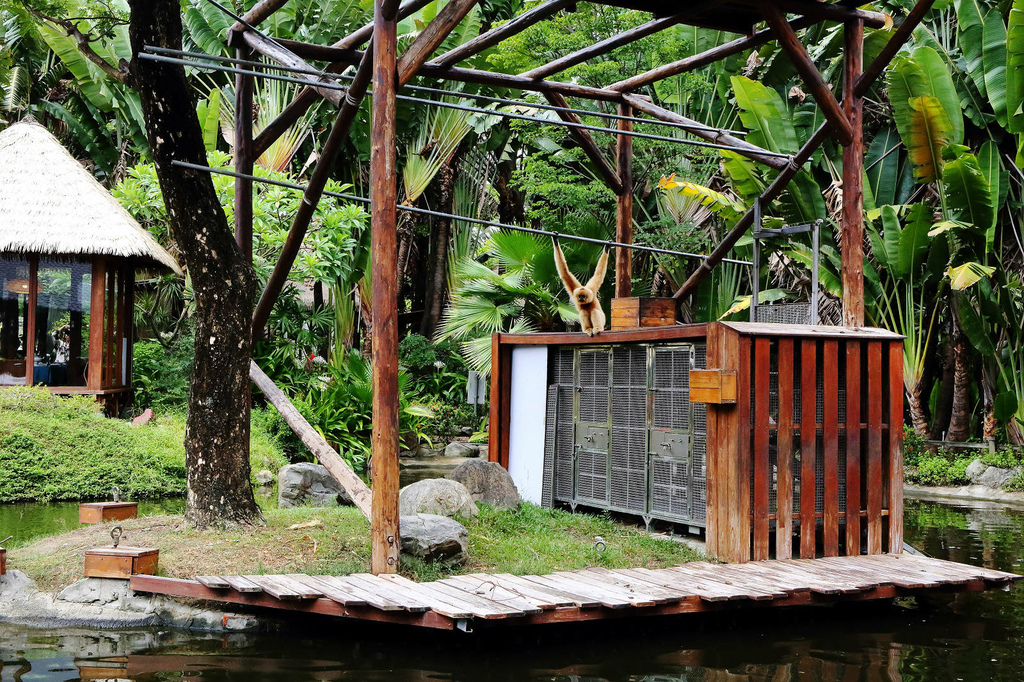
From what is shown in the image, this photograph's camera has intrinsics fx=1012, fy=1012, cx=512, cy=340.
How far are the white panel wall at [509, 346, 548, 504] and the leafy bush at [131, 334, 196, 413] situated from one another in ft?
25.4

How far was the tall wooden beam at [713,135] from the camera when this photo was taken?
10891 millimetres

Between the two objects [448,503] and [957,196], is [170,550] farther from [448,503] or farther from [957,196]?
[957,196]

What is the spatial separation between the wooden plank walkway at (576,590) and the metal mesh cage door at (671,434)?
1.32 meters

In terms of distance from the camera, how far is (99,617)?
24.2 feet

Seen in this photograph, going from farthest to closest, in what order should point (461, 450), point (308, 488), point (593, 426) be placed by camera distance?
point (461, 450), point (308, 488), point (593, 426)

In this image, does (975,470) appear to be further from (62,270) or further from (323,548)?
(62,270)

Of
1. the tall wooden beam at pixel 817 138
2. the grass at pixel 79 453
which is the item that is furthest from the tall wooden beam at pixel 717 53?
the grass at pixel 79 453

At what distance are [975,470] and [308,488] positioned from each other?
10.9 metres

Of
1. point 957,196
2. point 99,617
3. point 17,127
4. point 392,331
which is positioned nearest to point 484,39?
point 392,331

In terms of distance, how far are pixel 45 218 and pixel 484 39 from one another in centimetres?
1022

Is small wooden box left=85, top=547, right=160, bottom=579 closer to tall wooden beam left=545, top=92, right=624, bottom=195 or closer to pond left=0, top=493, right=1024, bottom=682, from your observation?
pond left=0, top=493, right=1024, bottom=682

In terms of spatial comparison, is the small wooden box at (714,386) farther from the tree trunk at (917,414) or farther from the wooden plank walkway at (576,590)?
the tree trunk at (917,414)

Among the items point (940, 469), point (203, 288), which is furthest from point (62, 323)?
point (940, 469)

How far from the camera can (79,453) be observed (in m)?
14.2
